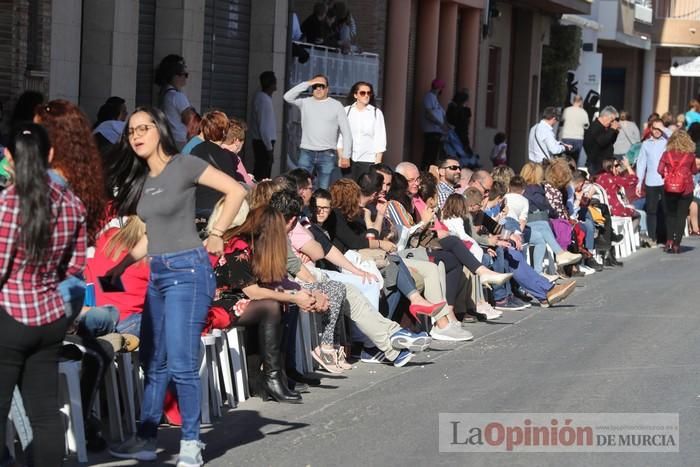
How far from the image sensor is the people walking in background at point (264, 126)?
62.1ft

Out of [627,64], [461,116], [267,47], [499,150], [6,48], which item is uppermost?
[627,64]

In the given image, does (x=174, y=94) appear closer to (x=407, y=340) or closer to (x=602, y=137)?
(x=407, y=340)

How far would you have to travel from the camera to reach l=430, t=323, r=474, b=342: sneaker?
1370 cm

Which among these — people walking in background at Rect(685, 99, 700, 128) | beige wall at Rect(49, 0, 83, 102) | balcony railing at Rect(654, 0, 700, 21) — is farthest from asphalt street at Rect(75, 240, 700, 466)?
balcony railing at Rect(654, 0, 700, 21)

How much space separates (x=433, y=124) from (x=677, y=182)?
517 cm

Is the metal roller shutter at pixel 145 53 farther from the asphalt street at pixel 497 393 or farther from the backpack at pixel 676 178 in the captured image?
the backpack at pixel 676 178

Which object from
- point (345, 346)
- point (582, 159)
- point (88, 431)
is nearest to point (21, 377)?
point (88, 431)

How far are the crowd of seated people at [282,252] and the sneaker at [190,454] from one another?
11mm

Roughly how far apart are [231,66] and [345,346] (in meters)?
9.42

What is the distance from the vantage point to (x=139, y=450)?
8227 millimetres

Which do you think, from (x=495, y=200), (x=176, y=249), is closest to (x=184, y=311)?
(x=176, y=249)

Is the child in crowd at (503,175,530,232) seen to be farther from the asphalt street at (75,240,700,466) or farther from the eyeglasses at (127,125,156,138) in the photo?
the eyeglasses at (127,125,156,138)

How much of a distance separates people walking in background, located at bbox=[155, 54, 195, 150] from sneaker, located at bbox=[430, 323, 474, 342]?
4.09 m

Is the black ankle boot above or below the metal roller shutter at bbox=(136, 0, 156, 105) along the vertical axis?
below
